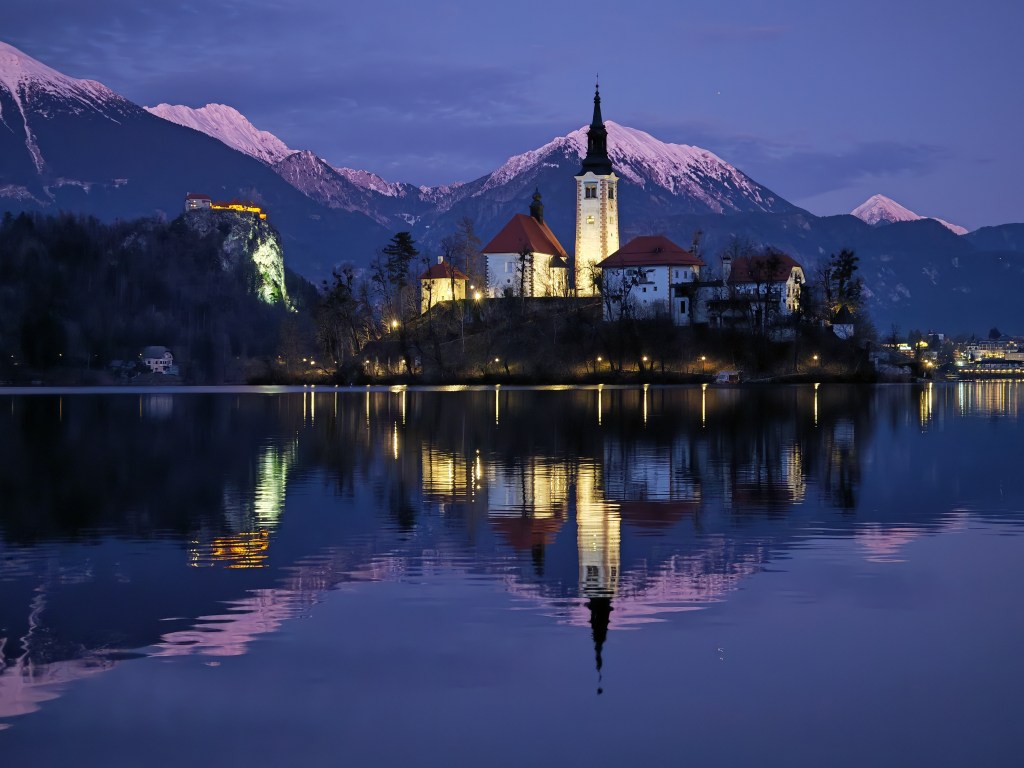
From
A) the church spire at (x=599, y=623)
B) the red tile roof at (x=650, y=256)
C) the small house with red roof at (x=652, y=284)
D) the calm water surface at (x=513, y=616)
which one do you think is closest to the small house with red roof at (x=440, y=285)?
the red tile roof at (x=650, y=256)

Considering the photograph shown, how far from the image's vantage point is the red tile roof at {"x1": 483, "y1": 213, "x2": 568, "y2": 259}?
158750mm

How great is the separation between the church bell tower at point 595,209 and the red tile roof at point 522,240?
4803 millimetres

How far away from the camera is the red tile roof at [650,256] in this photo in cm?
15088

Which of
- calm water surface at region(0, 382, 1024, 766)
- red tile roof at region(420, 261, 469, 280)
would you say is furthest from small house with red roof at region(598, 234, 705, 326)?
calm water surface at region(0, 382, 1024, 766)

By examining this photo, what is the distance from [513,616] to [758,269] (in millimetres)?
133730

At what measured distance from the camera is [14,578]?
20547mm

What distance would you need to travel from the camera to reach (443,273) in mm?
162250

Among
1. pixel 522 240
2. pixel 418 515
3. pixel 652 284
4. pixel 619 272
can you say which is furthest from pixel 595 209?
pixel 418 515

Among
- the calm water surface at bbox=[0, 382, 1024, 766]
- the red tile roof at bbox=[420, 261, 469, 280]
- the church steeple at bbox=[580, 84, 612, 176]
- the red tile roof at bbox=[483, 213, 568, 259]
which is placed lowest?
the calm water surface at bbox=[0, 382, 1024, 766]

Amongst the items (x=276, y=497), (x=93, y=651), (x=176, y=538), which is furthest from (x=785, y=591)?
(x=276, y=497)

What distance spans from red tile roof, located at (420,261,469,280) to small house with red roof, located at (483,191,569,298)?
435cm

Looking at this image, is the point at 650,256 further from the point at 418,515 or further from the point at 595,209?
the point at 418,515

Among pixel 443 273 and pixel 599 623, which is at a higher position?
pixel 443 273

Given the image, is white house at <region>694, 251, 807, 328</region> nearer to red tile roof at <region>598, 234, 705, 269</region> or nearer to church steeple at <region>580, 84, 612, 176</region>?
red tile roof at <region>598, 234, 705, 269</region>
